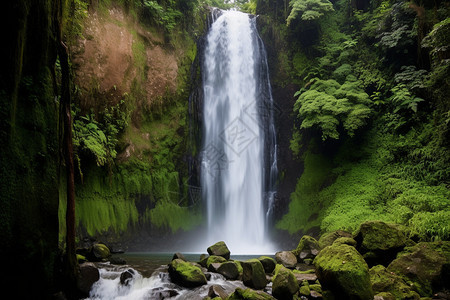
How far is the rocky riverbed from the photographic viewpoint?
4.97 m

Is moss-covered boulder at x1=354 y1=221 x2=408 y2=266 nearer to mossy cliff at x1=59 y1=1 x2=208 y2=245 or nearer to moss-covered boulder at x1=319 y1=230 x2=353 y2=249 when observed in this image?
moss-covered boulder at x1=319 y1=230 x2=353 y2=249

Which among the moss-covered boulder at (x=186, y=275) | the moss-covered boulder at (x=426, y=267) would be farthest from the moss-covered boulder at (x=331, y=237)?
the moss-covered boulder at (x=186, y=275)

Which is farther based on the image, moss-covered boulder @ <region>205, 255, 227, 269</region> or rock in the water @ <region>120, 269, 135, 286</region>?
moss-covered boulder @ <region>205, 255, 227, 269</region>

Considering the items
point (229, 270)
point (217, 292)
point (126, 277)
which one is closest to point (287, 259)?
point (229, 270)

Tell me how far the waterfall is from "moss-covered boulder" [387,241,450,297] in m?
6.93

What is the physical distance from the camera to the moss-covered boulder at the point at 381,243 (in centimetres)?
656

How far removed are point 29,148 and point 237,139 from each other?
1142 cm

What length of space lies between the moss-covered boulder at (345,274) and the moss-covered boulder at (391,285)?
551 millimetres

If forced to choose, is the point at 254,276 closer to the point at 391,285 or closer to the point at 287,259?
the point at 287,259

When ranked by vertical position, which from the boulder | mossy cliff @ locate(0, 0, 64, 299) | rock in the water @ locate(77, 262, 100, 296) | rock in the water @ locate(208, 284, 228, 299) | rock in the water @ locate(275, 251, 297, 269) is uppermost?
mossy cliff @ locate(0, 0, 64, 299)

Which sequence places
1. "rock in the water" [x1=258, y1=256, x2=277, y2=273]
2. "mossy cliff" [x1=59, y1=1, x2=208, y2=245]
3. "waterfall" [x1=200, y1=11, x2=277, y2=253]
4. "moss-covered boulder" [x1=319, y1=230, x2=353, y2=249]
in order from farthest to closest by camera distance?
"waterfall" [x1=200, y1=11, x2=277, y2=253], "mossy cliff" [x1=59, y1=1, x2=208, y2=245], "moss-covered boulder" [x1=319, y1=230, x2=353, y2=249], "rock in the water" [x1=258, y1=256, x2=277, y2=273]

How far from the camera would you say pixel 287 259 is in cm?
778

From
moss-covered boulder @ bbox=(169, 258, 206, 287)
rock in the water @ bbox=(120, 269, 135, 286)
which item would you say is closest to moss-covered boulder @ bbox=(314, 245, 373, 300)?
moss-covered boulder @ bbox=(169, 258, 206, 287)

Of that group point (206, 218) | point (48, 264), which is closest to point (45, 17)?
point (48, 264)
